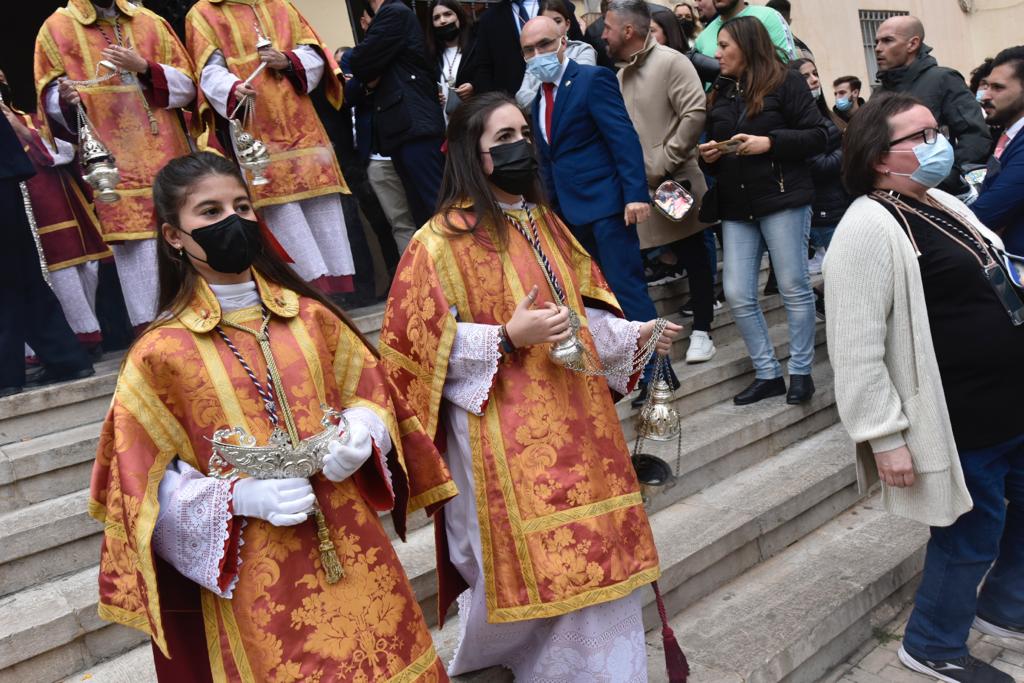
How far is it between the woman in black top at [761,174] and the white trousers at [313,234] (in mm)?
2181

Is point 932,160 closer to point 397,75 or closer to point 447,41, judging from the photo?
point 397,75

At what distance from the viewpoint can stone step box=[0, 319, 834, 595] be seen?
351 cm

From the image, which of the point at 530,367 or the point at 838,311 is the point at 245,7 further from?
the point at 838,311

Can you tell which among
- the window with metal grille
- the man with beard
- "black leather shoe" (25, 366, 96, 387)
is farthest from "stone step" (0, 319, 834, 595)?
the window with metal grille

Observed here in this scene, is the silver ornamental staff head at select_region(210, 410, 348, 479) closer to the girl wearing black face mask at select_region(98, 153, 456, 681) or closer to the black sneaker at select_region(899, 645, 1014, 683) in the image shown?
the girl wearing black face mask at select_region(98, 153, 456, 681)

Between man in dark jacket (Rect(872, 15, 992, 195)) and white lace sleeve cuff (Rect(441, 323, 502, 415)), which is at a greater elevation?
man in dark jacket (Rect(872, 15, 992, 195))

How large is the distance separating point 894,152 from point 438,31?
376 centimetres

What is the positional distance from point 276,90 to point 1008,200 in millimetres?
3735

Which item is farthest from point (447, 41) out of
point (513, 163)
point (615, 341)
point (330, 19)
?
point (615, 341)

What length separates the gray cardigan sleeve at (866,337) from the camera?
10.1 feet

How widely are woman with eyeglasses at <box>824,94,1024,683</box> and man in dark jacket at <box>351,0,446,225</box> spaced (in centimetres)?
293

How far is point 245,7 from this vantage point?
16.9 feet

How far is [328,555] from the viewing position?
2.27 meters

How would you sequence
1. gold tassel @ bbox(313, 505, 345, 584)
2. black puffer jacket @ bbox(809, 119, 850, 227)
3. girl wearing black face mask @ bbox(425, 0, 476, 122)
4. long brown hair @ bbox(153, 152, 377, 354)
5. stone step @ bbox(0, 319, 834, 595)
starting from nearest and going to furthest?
gold tassel @ bbox(313, 505, 345, 584), long brown hair @ bbox(153, 152, 377, 354), stone step @ bbox(0, 319, 834, 595), girl wearing black face mask @ bbox(425, 0, 476, 122), black puffer jacket @ bbox(809, 119, 850, 227)
